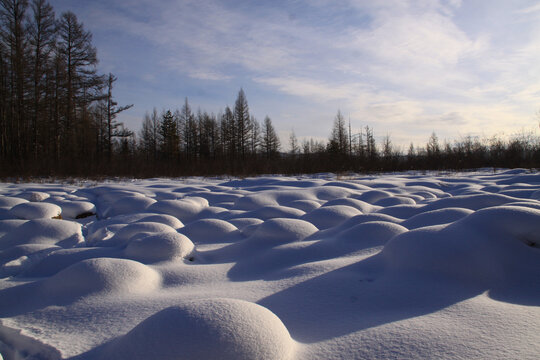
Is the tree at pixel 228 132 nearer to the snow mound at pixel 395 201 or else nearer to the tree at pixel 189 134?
the tree at pixel 189 134

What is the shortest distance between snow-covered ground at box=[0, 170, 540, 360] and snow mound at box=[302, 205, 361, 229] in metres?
0.30

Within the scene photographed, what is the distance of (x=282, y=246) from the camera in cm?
186

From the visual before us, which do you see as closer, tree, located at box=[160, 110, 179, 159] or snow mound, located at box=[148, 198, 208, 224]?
snow mound, located at box=[148, 198, 208, 224]

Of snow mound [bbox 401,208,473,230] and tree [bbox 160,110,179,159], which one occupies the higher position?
tree [bbox 160,110,179,159]

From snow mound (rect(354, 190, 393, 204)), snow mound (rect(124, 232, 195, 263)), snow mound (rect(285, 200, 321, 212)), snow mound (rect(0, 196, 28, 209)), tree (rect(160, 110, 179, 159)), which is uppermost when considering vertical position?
tree (rect(160, 110, 179, 159))

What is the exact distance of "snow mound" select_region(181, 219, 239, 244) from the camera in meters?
2.33

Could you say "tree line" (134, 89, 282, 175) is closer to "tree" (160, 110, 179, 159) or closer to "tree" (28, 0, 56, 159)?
"tree" (160, 110, 179, 159)

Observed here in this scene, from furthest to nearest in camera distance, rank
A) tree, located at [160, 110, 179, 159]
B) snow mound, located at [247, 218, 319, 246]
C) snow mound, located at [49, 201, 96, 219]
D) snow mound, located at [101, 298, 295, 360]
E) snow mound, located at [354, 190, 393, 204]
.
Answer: tree, located at [160, 110, 179, 159] < snow mound, located at [354, 190, 393, 204] < snow mound, located at [49, 201, 96, 219] < snow mound, located at [247, 218, 319, 246] < snow mound, located at [101, 298, 295, 360]

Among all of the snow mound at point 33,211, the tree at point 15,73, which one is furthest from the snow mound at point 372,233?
the tree at point 15,73

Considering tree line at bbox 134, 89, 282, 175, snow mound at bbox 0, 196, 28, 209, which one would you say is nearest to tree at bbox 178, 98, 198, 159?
tree line at bbox 134, 89, 282, 175

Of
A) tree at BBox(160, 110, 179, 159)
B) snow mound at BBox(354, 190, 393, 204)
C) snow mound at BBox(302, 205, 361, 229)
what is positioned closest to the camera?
snow mound at BBox(302, 205, 361, 229)

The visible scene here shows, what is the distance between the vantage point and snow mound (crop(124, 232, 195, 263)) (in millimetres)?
1724

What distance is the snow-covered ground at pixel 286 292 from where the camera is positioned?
30.0 inches

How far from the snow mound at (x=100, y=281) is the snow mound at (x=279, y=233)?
81 cm
